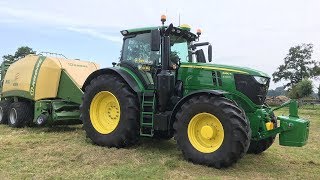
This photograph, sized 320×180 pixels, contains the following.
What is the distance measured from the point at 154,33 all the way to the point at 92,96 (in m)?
2.20

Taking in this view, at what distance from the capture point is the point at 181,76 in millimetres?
8250

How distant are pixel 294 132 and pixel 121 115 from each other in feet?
11.1

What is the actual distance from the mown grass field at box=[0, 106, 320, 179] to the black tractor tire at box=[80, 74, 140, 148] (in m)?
0.21

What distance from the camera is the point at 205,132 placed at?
7.16 meters

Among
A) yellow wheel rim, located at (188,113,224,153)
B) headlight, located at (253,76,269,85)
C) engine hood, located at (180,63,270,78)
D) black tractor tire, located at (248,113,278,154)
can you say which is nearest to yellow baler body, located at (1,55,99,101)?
engine hood, located at (180,63,270,78)

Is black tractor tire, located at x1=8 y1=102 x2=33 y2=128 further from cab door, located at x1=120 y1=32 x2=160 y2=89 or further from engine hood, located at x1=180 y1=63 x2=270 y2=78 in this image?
A: engine hood, located at x1=180 y1=63 x2=270 y2=78

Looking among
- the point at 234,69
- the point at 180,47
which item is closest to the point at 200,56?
the point at 180,47

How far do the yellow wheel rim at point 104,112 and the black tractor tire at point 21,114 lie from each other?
11.9 feet

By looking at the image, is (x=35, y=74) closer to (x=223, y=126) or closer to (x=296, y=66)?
(x=223, y=126)

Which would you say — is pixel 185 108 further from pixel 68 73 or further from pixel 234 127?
pixel 68 73

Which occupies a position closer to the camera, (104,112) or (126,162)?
(126,162)

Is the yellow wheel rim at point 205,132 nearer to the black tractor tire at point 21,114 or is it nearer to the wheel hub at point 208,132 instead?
the wheel hub at point 208,132

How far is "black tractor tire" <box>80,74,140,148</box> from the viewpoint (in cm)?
833

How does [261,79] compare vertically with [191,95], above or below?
above
